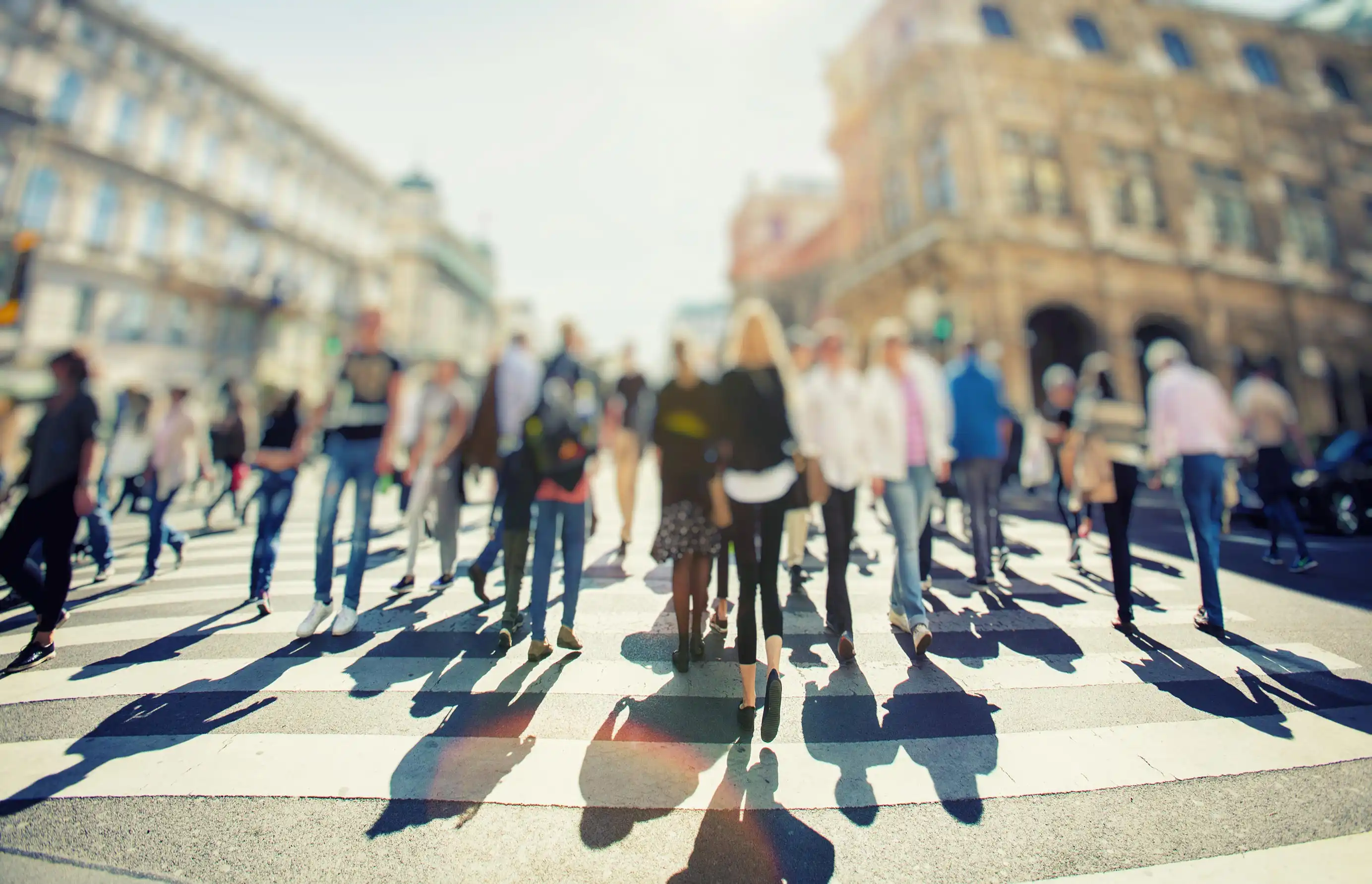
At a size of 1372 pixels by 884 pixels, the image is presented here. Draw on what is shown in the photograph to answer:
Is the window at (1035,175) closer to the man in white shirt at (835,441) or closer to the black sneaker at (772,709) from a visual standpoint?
the man in white shirt at (835,441)

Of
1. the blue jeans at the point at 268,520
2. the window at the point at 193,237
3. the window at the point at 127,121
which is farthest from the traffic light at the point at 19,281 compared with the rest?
the window at the point at 127,121

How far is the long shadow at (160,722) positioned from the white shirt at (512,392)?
7.15 feet

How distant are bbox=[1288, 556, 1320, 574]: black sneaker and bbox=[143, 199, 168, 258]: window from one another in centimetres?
3612

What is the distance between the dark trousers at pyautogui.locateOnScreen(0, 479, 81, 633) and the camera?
3453mm

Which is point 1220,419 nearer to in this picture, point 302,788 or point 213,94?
point 302,788

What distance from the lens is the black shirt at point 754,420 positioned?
2.97 metres

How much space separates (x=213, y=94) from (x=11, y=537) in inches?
1352

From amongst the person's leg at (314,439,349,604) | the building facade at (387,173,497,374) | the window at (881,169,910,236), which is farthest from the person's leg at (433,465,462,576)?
the building facade at (387,173,497,374)

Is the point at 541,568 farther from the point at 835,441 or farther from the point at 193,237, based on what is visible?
the point at 193,237

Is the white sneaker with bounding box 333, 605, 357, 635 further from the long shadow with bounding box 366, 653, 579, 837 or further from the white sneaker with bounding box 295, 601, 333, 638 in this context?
the long shadow with bounding box 366, 653, 579, 837

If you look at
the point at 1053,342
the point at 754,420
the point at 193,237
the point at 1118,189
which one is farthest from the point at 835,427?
the point at 193,237

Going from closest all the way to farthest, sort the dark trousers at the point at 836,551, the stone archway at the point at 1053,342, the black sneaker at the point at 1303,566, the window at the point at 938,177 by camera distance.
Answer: the dark trousers at the point at 836,551 < the black sneaker at the point at 1303,566 < the window at the point at 938,177 < the stone archway at the point at 1053,342

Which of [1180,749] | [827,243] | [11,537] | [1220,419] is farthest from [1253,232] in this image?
[11,537]

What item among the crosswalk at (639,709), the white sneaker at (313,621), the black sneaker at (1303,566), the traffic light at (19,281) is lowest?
the crosswalk at (639,709)
